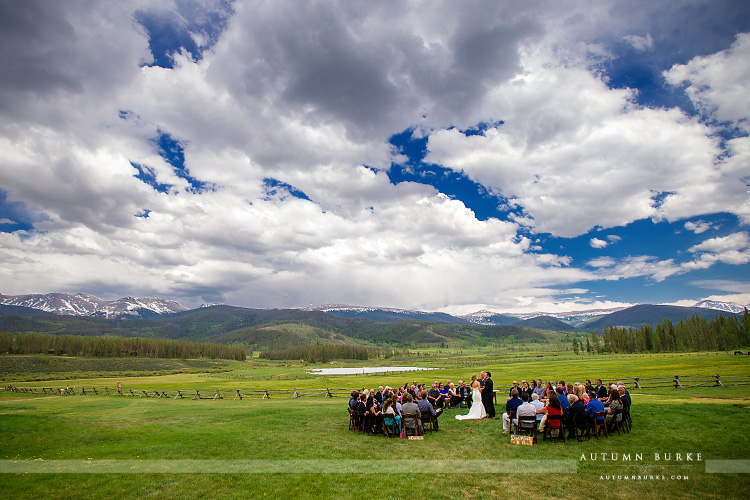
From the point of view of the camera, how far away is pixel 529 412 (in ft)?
49.1

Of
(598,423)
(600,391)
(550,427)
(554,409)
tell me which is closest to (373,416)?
(550,427)

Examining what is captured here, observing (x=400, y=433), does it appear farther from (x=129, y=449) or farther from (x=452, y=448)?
(x=129, y=449)

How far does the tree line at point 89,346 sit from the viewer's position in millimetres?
156875

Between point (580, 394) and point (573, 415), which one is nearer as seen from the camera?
point (573, 415)

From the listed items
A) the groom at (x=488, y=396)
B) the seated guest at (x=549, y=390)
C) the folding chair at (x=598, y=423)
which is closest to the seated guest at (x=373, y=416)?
the groom at (x=488, y=396)

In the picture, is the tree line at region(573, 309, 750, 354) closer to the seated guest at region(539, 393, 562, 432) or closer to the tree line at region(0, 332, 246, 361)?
the seated guest at region(539, 393, 562, 432)

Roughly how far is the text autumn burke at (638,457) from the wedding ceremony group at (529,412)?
247 cm

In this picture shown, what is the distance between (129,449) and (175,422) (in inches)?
294

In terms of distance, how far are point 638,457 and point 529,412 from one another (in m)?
3.86

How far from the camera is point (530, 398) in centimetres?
1967

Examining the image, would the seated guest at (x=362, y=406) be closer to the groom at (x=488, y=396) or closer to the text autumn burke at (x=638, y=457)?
the groom at (x=488, y=396)

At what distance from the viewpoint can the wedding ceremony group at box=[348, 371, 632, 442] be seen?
1493 cm

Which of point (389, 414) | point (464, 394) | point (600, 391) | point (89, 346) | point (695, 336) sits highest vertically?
point (600, 391)

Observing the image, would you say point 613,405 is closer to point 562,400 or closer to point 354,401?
point 562,400
